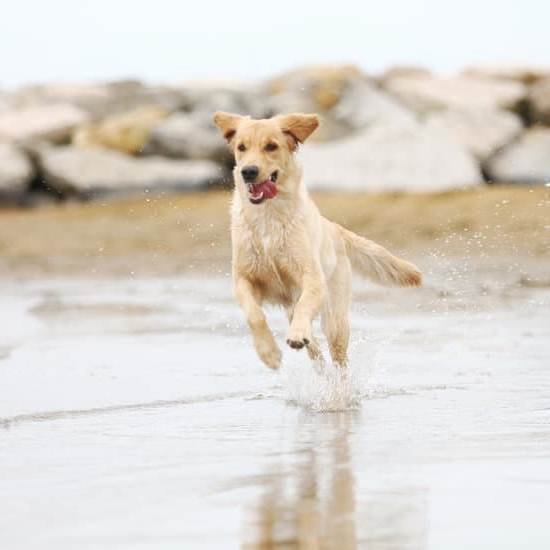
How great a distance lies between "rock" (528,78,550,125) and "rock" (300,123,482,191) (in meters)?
2.16

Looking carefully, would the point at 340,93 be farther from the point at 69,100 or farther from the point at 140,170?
the point at 69,100

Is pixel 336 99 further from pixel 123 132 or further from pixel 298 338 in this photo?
pixel 298 338

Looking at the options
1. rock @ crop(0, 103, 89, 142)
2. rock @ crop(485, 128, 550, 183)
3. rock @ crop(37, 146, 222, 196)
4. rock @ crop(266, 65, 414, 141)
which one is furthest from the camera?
rock @ crop(0, 103, 89, 142)

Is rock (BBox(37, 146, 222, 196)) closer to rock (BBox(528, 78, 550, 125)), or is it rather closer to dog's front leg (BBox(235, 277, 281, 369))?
rock (BBox(528, 78, 550, 125))

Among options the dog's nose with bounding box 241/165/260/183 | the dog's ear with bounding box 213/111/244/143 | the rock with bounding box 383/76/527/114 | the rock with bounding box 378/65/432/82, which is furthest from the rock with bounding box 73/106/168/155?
the dog's nose with bounding box 241/165/260/183

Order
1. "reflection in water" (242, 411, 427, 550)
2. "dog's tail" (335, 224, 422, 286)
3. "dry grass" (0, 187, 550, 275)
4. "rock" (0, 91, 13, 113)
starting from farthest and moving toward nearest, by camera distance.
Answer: "rock" (0, 91, 13, 113) < "dry grass" (0, 187, 550, 275) < "dog's tail" (335, 224, 422, 286) < "reflection in water" (242, 411, 427, 550)

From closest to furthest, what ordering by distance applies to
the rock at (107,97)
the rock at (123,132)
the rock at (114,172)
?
the rock at (114,172) < the rock at (123,132) < the rock at (107,97)

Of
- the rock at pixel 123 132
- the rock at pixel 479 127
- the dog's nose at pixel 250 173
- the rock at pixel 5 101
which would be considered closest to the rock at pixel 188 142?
the rock at pixel 123 132

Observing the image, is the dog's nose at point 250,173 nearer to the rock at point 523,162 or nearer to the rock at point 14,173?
the rock at point 523,162

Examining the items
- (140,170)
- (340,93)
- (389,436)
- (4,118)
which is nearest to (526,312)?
(389,436)

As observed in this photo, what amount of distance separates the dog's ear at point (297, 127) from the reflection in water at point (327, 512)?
90.8 inches

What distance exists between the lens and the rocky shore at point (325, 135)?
18859 millimetres

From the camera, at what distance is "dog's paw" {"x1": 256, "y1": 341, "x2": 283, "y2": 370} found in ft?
22.8

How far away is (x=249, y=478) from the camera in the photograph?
5.01 metres
